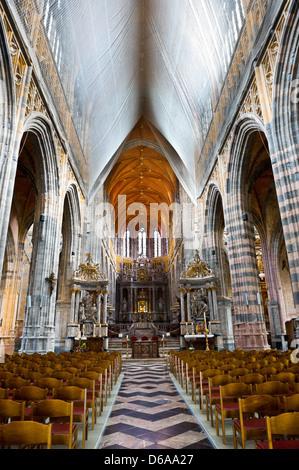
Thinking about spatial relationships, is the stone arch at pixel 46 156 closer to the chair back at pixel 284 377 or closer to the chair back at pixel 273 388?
the chair back at pixel 284 377

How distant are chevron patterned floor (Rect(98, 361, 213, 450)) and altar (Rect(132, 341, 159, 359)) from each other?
757 cm

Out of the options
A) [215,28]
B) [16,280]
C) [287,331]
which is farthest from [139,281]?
[215,28]

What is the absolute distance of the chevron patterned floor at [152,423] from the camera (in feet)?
12.9

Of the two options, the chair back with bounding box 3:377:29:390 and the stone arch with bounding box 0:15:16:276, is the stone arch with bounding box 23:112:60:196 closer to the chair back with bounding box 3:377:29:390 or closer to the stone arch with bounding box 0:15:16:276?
the stone arch with bounding box 0:15:16:276

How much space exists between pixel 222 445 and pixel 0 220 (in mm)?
7666

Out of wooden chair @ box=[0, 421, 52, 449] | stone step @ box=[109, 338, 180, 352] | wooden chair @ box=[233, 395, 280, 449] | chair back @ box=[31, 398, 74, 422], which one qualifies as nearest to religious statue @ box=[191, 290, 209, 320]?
stone step @ box=[109, 338, 180, 352]

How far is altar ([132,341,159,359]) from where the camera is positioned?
602 inches

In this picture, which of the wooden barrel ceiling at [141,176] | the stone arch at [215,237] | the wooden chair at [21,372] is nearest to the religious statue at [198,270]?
the stone arch at [215,237]

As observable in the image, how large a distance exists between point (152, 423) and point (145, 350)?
36.0 feet

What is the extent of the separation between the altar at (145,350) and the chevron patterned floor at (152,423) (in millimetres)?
7570

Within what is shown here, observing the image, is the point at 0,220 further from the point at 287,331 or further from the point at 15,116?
the point at 287,331

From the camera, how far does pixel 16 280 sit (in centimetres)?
2030

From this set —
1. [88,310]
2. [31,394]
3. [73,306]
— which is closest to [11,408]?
[31,394]

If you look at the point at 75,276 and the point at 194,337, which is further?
the point at 75,276
